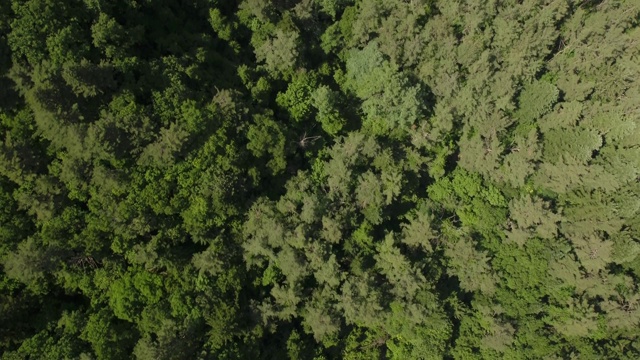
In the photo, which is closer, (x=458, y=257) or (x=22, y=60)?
(x=22, y=60)

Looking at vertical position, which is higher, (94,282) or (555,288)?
(555,288)

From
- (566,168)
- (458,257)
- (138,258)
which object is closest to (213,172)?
(138,258)

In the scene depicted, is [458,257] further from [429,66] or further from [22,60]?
[22,60]

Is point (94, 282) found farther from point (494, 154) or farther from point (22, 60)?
point (494, 154)

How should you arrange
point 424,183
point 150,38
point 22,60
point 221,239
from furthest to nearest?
→ point 424,183
point 150,38
point 221,239
point 22,60

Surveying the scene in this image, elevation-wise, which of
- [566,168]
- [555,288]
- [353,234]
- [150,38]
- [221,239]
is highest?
[566,168]

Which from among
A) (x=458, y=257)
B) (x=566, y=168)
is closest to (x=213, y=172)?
(x=458, y=257)

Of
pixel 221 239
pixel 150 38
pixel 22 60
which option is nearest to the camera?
pixel 22 60
